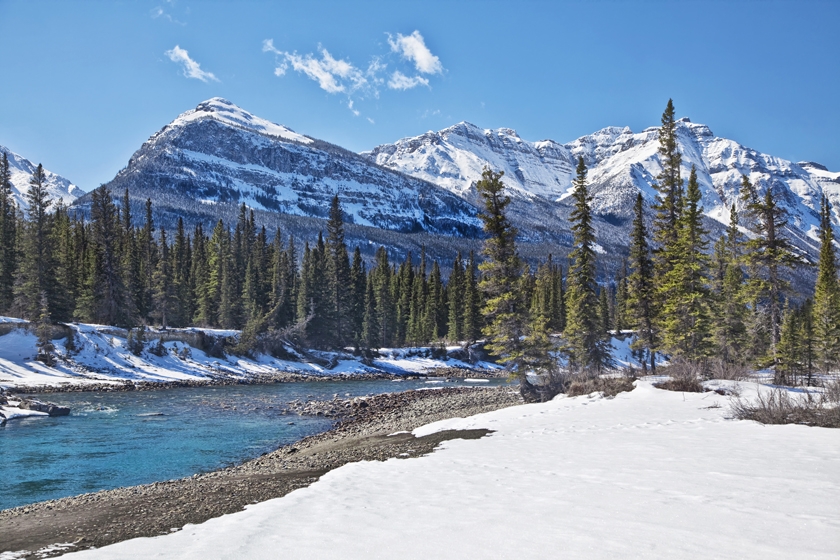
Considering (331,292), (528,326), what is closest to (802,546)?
(528,326)

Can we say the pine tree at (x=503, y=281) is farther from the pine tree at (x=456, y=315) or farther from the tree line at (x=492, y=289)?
the pine tree at (x=456, y=315)

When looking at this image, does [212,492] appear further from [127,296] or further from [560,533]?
[127,296]

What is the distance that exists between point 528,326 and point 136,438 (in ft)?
57.1

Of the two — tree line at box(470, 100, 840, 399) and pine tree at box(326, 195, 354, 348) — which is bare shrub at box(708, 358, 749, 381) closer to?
tree line at box(470, 100, 840, 399)

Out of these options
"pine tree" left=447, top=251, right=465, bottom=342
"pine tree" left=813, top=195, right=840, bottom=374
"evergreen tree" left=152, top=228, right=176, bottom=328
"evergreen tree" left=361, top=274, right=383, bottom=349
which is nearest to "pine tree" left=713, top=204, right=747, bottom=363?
"pine tree" left=813, top=195, right=840, bottom=374

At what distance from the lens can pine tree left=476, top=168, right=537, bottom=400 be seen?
2583 cm

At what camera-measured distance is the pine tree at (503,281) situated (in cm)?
2583

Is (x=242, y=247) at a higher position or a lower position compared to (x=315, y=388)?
higher

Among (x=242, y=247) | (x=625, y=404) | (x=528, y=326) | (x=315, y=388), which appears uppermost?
(x=242, y=247)

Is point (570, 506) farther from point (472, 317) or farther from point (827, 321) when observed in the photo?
point (472, 317)

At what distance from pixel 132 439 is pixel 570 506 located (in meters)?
18.6

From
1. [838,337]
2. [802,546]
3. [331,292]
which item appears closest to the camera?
[802,546]

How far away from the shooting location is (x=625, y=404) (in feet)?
57.8

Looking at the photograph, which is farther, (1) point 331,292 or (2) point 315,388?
(1) point 331,292
